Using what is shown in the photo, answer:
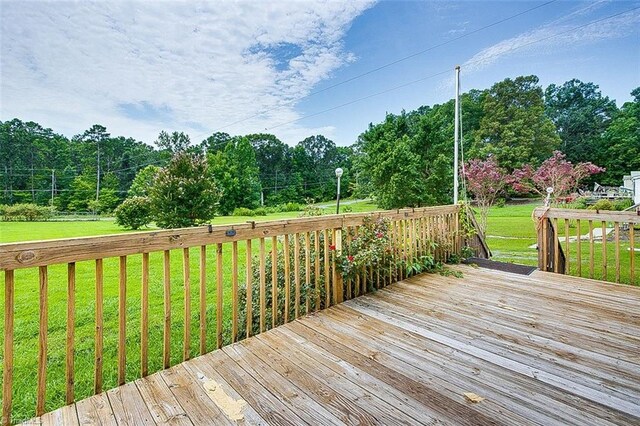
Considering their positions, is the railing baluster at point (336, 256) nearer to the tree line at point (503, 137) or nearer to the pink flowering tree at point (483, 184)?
the pink flowering tree at point (483, 184)

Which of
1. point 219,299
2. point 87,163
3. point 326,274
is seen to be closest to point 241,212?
point 87,163

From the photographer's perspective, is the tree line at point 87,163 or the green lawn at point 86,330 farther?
the tree line at point 87,163

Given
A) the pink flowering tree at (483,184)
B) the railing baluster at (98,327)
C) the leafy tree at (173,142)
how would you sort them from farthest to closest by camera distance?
the pink flowering tree at (483,184)
the leafy tree at (173,142)
the railing baluster at (98,327)

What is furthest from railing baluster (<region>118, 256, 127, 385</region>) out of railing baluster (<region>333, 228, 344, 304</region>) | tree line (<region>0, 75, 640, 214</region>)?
tree line (<region>0, 75, 640, 214</region>)

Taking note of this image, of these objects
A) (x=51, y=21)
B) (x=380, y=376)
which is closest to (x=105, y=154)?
(x=51, y=21)

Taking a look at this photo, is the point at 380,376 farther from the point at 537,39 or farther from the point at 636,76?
the point at 636,76

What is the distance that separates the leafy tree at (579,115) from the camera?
17.1 metres

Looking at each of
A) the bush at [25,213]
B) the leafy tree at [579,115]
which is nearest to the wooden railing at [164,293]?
the bush at [25,213]

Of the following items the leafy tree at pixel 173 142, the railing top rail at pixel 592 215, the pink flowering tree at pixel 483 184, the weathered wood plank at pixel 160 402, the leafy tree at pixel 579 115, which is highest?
the leafy tree at pixel 579 115

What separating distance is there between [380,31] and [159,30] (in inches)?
190

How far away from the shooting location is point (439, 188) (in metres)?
12.6

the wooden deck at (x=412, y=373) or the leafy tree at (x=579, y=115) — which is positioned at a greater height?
the leafy tree at (x=579, y=115)

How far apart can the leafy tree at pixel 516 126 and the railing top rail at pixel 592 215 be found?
16620 millimetres

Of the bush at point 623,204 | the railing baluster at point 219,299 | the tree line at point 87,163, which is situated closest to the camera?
the railing baluster at point 219,299
